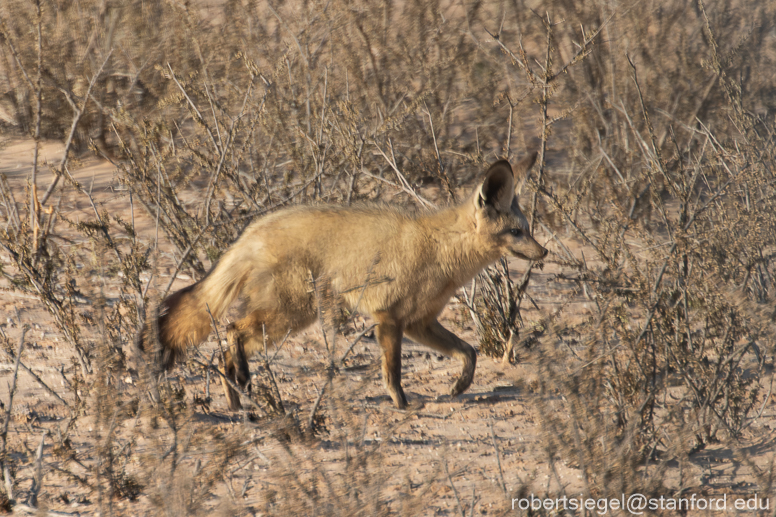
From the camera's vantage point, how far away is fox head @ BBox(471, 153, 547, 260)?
469cm

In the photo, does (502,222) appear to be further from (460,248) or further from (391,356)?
(391,356)

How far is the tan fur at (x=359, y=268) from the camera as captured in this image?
173 inches

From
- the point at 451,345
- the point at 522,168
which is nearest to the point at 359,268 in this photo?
the point at 451,345

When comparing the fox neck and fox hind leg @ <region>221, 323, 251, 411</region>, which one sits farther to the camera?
the fox neck

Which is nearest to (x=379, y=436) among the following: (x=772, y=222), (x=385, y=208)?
(x=385, y=208)

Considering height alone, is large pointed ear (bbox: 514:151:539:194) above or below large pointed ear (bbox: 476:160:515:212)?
above

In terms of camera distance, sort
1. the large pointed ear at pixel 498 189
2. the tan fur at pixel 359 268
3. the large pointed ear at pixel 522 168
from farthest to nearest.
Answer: the large pointed ear at pixel 522 168
the large pointed ear at pixel 498 189
the tan fur at pixel 359 268

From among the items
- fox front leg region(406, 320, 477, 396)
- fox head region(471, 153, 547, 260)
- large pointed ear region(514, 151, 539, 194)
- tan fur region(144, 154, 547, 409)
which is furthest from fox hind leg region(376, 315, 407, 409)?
large pointed ear region(514, 151, 539, 194)

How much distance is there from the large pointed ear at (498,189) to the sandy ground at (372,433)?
116 cm

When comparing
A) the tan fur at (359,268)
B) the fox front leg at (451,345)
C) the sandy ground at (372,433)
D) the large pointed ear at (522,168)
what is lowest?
the sandy ground at (372,433)

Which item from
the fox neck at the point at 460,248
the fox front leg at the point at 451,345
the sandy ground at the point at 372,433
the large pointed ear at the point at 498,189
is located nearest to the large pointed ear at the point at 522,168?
the large pointed ear at the point at 498,189

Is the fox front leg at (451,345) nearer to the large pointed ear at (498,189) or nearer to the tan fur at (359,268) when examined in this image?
the tan fur at (359,268)

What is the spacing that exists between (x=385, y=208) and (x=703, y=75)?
530cm

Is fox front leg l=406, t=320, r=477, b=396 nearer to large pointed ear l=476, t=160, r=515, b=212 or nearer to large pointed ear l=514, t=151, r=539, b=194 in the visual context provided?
large pointed ear l=476, t=160, r=515, b=212
